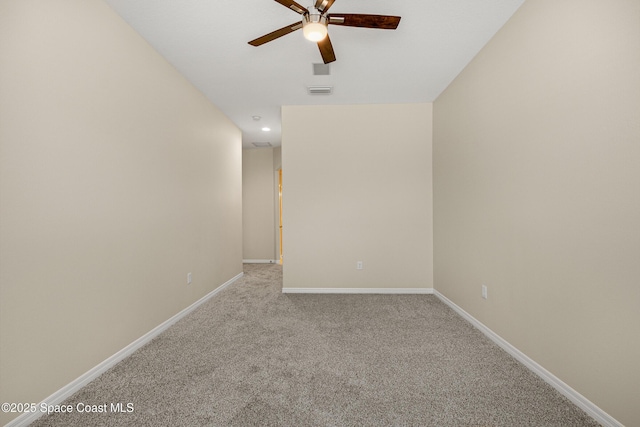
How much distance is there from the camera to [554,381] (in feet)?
5.45

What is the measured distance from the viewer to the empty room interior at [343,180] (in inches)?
53.4

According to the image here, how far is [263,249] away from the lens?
615cm

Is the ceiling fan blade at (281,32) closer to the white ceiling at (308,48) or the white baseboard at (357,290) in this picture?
the white ceiling at (308,48)

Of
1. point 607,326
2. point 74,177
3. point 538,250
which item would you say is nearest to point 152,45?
point 74,177

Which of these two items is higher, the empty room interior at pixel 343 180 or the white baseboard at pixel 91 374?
the empty room interior at pixel 343 180

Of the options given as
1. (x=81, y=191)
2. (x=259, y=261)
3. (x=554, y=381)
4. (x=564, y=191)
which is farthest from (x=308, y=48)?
(x=259, y=261)

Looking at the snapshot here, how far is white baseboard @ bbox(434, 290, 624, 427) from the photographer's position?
4.49 feet

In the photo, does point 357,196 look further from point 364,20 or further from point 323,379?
point 323,379

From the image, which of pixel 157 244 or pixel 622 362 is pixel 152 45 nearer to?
pixel 157 244

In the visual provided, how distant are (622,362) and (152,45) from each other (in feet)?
13.1

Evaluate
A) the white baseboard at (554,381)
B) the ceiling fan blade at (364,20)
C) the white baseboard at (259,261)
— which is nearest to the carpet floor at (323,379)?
the white baseboard at (554,381)

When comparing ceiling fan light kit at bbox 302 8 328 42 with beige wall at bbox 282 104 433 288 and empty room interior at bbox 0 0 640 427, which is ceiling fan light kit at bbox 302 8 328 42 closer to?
empty room interior at bbox 0 0 640 427

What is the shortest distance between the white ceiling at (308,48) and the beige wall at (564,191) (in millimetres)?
374

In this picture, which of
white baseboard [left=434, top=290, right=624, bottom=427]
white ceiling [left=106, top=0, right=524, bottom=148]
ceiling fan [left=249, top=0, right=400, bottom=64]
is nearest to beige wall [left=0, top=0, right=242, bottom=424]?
white ceiling [left=106, top=0, right=524, bottom=148]
